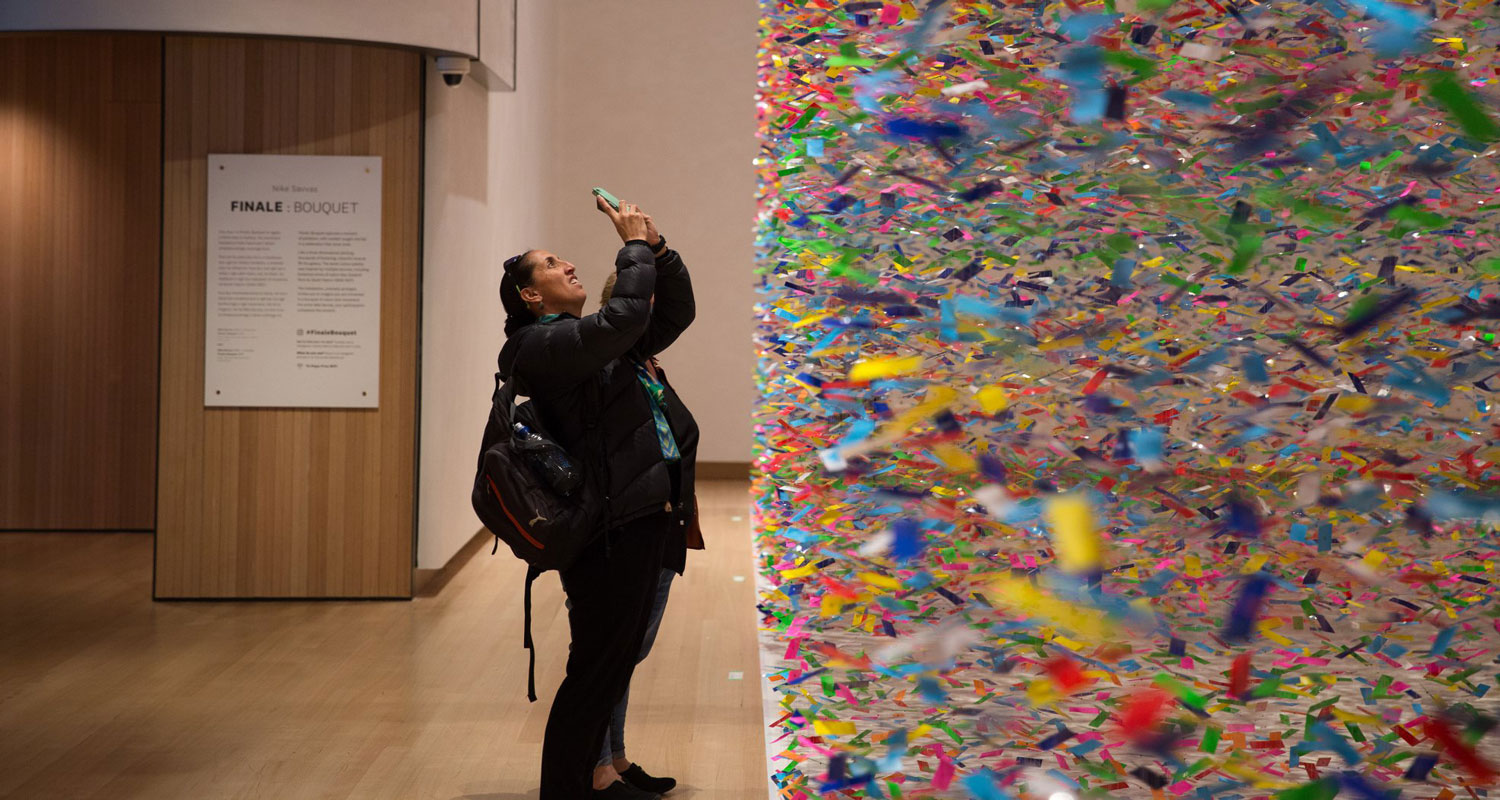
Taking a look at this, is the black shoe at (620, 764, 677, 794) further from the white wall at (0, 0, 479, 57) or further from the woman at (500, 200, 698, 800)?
the white wall at (0, 0, 479, 57)

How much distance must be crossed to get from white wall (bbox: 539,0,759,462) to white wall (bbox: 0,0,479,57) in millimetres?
5643

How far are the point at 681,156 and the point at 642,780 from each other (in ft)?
27.4

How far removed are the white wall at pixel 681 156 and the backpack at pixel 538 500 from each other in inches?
333

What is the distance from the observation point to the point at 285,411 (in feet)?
19.9

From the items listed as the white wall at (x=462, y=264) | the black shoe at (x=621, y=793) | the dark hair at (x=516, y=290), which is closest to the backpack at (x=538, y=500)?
the dark hair at (x=516, y=290)

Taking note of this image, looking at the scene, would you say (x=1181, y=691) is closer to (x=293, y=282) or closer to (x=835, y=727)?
(x=835, y=727)

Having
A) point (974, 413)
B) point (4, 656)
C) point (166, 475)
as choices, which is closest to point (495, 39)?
point (166, 475)

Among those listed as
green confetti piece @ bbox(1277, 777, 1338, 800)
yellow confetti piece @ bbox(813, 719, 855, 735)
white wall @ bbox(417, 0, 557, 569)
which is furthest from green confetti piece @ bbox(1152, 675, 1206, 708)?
white wall @ bbox(417, 0, 557, 569)

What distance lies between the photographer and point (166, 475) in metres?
6.00

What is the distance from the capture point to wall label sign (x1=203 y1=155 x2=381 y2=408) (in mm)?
5977

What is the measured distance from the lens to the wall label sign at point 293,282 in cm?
598

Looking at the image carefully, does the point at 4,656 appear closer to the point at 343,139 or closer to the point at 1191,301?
the point at 343,139

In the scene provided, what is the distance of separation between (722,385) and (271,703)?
7.15 meters

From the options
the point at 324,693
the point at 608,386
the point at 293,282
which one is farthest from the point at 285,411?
the point at 608,386
